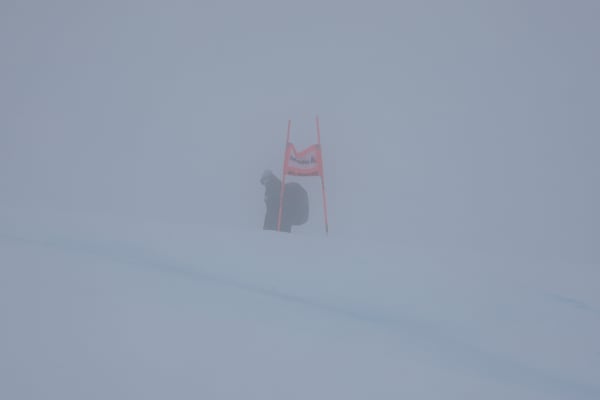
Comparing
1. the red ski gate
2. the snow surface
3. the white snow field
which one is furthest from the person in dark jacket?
the white snow field

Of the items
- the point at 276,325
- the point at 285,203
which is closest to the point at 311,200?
the point at 285,203

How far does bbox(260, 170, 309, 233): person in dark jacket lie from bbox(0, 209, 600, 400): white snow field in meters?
1.53

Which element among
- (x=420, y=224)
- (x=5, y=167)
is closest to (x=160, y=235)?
(x=420, y=224)

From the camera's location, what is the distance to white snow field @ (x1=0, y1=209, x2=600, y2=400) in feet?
1.18

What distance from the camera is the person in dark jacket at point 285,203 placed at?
229 cm

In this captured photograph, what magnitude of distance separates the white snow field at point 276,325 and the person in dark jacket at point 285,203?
153 cm

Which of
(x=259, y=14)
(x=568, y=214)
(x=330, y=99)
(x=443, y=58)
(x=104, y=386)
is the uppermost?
(x=259, y=14)

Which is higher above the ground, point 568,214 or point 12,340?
point 568,214

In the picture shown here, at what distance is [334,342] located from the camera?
0.45 meters

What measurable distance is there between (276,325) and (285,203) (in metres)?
1.88

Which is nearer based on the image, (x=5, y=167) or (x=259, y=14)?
(x=259, y=14)

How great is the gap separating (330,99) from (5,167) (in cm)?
356

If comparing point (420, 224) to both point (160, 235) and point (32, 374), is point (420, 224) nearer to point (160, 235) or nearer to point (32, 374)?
point (160, 235)

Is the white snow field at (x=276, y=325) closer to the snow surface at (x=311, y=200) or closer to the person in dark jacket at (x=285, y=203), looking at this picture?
the snow surface at (x=311, y=200)
